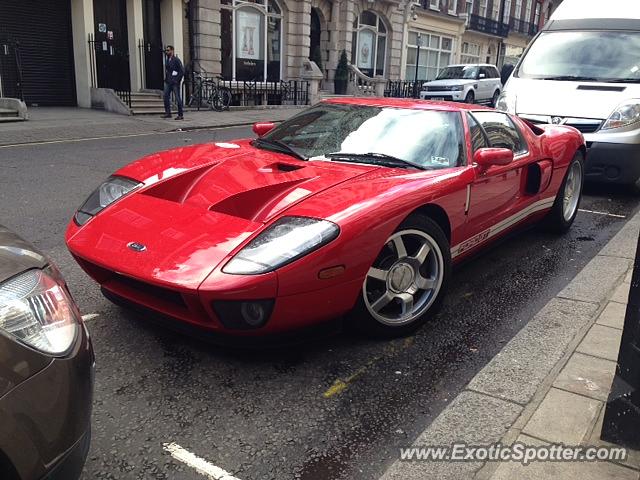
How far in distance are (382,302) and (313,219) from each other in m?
0.68

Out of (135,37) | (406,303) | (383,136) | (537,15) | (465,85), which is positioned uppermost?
(537,15)

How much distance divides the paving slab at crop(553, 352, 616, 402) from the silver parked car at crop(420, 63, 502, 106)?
20283 millimetres

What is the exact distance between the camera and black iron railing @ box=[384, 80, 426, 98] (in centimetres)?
2847

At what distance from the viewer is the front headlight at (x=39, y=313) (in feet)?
5.06

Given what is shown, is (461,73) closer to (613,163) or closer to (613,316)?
(613,163)

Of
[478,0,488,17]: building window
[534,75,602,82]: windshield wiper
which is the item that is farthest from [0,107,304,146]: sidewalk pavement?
[478,0,488,17]: building window

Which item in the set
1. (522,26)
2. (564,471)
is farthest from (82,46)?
(522,26)

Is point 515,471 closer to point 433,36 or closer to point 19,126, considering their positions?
point 19,126

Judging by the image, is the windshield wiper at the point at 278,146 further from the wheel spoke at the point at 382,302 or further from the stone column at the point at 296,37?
the stone column at the point at 296,37

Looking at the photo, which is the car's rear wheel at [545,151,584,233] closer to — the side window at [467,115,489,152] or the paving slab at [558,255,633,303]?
the paving slab at [558,255,633,303]

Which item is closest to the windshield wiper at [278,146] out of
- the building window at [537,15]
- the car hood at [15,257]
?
the car hood at [15,257]

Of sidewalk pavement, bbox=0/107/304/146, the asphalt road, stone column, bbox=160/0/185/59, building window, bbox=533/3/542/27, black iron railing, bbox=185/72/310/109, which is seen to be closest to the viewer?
the asphalt road

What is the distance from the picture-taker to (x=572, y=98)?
7574 millimetres

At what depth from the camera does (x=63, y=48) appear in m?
16.8
